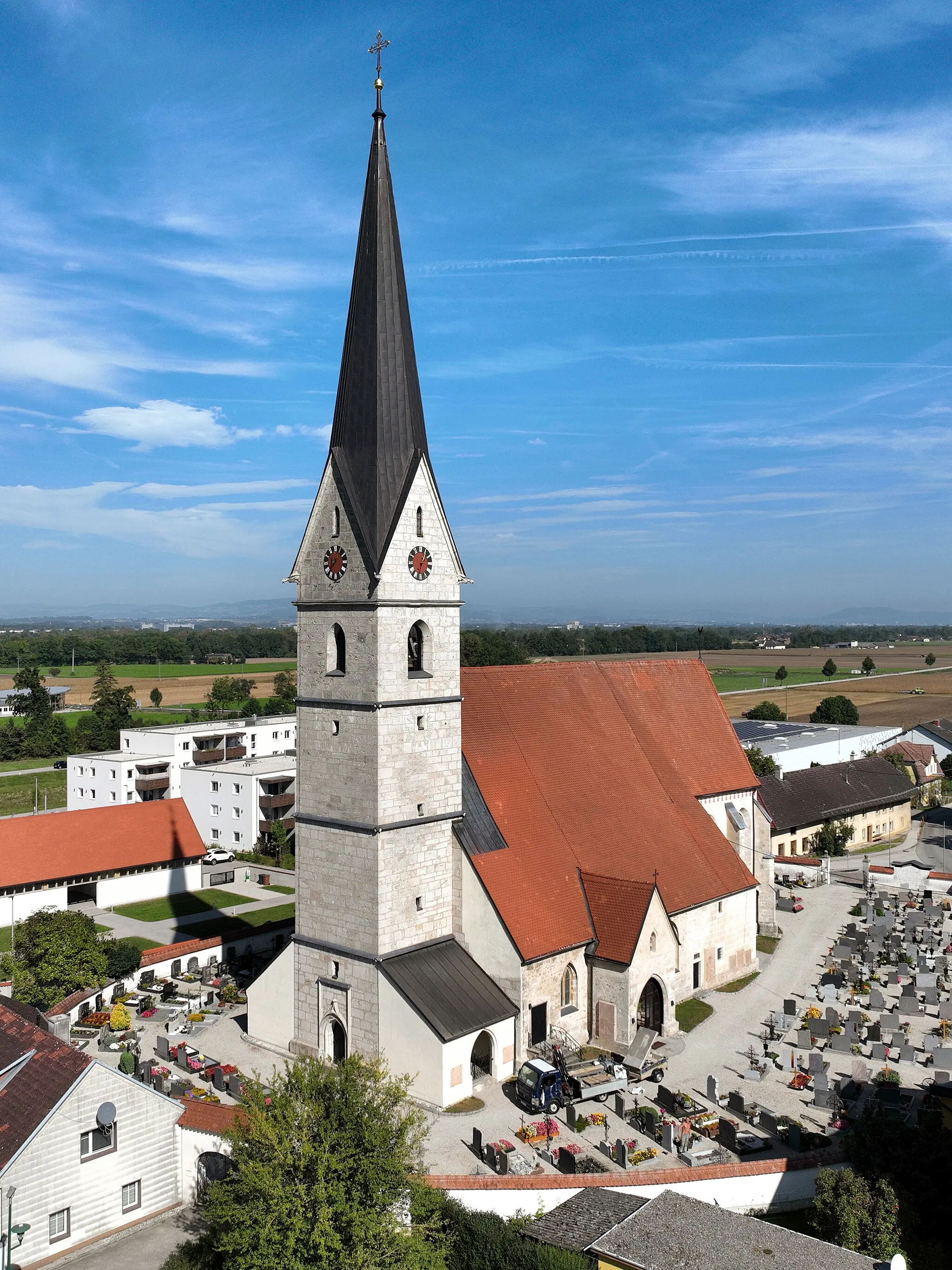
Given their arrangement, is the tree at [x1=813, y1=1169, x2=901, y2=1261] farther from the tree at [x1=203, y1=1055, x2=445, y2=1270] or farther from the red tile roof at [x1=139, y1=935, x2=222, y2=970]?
the red tile roof at [x1=139, y1=935, x2=222, y2=970]

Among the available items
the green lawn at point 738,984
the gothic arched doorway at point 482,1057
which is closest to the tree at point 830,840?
the green lawn at point 738,984

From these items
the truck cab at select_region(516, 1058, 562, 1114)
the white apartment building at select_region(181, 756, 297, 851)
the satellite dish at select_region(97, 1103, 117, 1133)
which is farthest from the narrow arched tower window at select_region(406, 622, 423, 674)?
the white apartment building at select_region(181, 756, 297, 851)

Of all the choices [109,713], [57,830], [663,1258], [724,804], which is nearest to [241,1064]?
[663,1258]

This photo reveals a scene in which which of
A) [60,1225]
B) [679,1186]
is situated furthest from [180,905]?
[679,1186]

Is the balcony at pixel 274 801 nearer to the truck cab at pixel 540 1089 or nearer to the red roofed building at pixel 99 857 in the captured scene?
the red roofed building at pixel 99 857

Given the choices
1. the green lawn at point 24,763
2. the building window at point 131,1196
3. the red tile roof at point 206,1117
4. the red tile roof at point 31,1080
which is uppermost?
the red tile roof at point 31,1080

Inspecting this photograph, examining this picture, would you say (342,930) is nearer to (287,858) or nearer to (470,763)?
(470,763)
